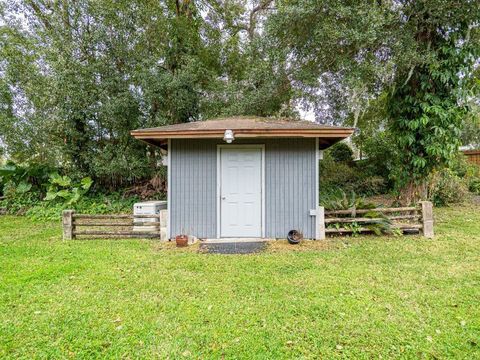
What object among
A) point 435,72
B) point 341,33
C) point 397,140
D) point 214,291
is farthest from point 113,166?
point 435,72

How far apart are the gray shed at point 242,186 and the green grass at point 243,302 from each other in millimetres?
759

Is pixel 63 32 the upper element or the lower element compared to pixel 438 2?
upper

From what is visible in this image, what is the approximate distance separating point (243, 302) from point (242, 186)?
9.14 feet

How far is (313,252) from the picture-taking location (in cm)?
454

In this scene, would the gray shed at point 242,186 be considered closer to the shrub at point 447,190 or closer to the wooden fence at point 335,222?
the wooden fence at point 335,222

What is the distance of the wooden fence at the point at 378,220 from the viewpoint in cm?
534

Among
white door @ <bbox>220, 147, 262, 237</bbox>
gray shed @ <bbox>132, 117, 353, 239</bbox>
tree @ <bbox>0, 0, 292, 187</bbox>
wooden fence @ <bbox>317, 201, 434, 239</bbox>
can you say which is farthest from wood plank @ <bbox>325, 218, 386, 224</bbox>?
tree @ <bbox>0, 0, 292, 187</bbox>

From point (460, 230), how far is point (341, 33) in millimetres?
5009

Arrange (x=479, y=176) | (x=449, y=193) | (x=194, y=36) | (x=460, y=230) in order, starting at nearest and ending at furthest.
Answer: (x=460, y=230) < (x=449, y=193) < (x=194, y=36) < (x=479, y=176)

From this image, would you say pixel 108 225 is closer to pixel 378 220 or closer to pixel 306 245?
pixel 306 245

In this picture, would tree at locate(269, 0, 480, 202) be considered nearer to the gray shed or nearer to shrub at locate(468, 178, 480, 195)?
the gray shed

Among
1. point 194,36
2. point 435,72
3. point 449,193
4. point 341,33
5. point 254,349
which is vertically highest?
point 194,36

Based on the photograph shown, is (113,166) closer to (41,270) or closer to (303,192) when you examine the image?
(41,270)

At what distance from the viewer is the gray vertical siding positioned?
5.29 meters
